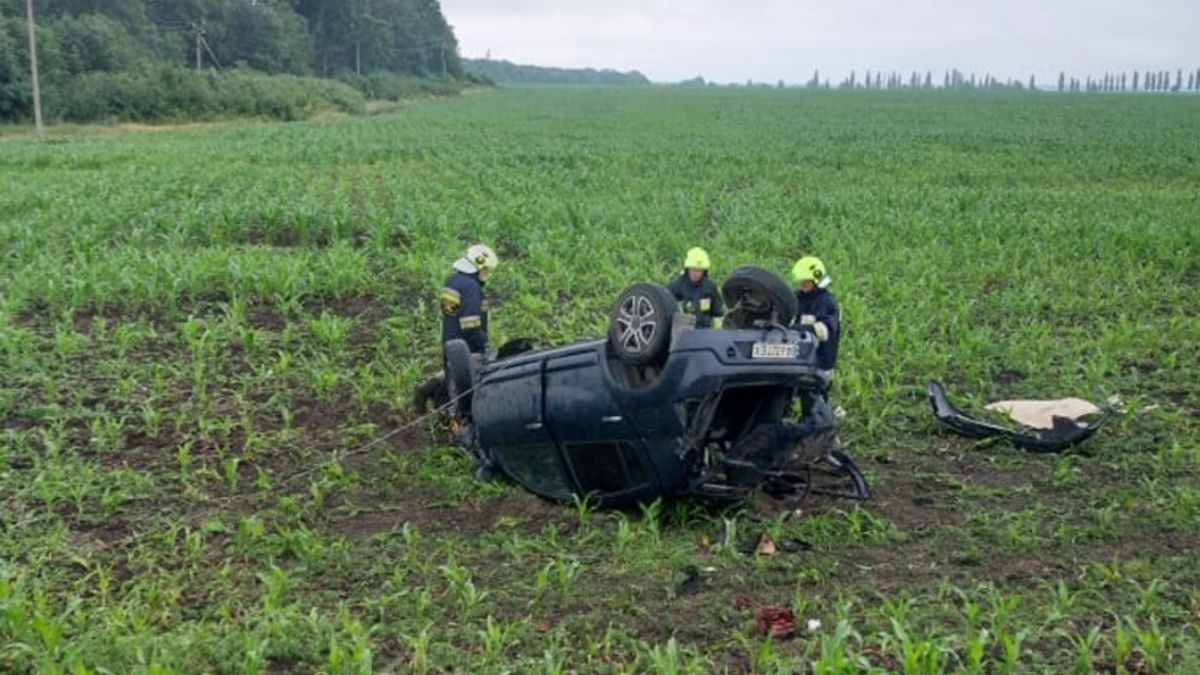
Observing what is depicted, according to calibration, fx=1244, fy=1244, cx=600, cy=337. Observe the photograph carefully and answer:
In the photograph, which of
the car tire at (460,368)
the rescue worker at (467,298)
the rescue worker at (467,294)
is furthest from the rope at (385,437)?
the rescue worker at (467,294)

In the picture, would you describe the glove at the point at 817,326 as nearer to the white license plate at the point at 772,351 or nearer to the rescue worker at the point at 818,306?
the rescue worker at the point at 818,306

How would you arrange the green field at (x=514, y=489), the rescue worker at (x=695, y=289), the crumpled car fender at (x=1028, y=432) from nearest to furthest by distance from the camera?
the green field at (x=514, y=489) < the crumpled car fender at (x=1028, y=432) < the rescue worker at (x=695, y=289)

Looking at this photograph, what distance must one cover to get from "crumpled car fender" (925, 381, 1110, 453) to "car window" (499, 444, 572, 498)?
296 centimetres

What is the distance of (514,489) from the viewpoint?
708 centimetres

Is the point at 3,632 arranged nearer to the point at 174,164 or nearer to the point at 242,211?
the point at 242,211

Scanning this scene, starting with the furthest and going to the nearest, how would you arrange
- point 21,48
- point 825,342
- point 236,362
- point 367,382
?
point 21,48 < point 236,362 < point 367,382 < point 825,342

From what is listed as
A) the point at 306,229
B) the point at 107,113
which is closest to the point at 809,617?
the point at 306,229

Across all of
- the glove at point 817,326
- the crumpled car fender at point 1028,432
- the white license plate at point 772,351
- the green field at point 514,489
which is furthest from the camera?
the crumpled car fender at point 1028,432

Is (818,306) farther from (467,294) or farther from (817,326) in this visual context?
(467,294)

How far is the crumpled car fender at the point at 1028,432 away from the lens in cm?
786

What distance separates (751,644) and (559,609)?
2.85ft

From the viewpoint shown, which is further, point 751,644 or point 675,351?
point 675,351

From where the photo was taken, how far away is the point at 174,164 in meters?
26.3

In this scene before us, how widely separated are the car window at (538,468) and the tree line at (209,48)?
46783mm
